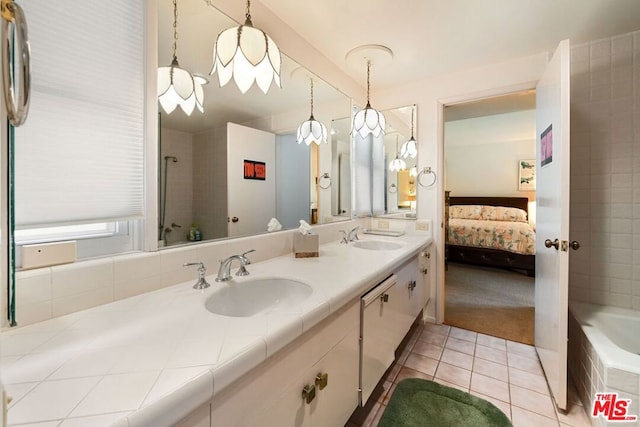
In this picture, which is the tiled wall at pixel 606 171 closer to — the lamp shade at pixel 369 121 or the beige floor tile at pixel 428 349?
the beige floor tile at pixel 428 349

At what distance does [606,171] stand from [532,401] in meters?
Result: 1.58

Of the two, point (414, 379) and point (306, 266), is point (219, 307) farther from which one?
point (414, 379)

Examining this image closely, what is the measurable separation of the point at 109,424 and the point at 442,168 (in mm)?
2515

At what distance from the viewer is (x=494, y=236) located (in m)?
4.04

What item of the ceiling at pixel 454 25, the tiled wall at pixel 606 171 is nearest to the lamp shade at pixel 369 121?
the ceiling at pixel 454 25

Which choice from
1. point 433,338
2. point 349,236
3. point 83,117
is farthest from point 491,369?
point 83,117

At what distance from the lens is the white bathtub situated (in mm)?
1376

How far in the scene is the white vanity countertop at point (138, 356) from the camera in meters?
0.43

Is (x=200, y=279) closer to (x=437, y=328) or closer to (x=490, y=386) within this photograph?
(x=490, y=386)

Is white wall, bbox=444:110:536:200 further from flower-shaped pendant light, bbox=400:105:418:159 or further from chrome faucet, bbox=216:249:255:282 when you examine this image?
chrome faucet, bbox=216:249:255:282

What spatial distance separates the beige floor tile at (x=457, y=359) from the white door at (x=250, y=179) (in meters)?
1.59

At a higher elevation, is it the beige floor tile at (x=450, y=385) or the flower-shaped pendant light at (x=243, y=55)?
the flower-shaped pendant light at (x=243, y=55)

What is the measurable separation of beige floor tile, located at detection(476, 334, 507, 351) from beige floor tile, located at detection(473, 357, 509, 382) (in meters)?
0.25

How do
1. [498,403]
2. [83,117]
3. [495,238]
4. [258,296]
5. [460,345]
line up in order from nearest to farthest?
1. [83,117]
2. [258,296]
3. [498,403]
4. [460,345]
5. [495,238]
